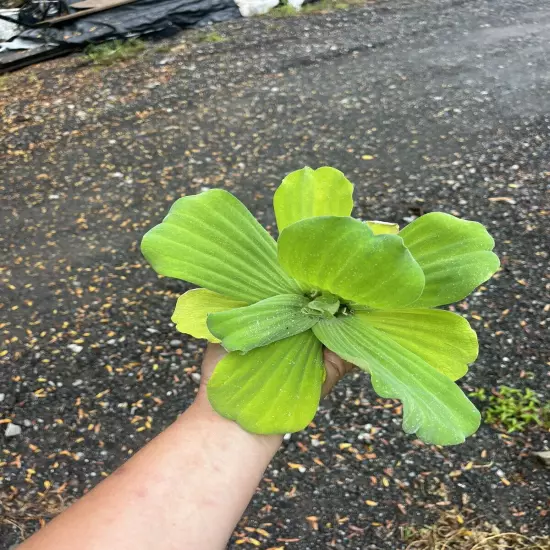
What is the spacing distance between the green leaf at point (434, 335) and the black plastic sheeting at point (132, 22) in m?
3.60

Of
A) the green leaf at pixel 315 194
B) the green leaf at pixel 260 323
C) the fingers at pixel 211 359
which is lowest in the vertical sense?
the fingers at pixel 211 359

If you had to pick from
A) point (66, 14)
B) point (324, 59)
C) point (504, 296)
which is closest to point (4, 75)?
point (66, 14)

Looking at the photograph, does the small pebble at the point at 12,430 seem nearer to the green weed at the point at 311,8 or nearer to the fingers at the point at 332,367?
the fingers at the point at 332,367

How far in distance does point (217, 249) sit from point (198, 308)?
0.29 ft

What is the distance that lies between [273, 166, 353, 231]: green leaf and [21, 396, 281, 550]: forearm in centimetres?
29

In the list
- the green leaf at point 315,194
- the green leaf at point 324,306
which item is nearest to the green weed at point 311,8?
the green leaf at point 315,194

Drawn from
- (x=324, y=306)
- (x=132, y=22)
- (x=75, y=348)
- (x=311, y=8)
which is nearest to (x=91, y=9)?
(x=132, y=22)

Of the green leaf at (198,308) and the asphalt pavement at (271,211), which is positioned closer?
the green leaf at (198,308)

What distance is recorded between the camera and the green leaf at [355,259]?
0.67 m

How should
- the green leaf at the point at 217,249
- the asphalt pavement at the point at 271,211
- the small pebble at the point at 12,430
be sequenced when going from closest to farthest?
the green leaf at the point at 217,249 → the asphalt pavement at the point at 271,211 → the small pebble at the point at 12,430

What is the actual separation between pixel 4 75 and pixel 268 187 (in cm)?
210

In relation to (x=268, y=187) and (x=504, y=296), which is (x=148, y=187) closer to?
(x=268, y=187)

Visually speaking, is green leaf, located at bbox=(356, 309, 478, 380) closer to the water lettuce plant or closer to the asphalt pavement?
the water lettuce plant

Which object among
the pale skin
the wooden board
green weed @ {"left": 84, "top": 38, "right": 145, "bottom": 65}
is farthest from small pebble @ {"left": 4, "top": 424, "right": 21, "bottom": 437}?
the wooden board
